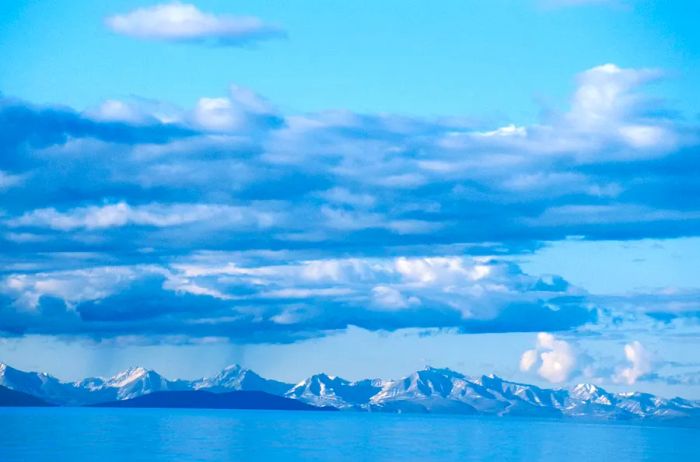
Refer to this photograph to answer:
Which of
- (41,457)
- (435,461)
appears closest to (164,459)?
(41,457)

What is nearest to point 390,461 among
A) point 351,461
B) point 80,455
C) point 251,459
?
point 351,461

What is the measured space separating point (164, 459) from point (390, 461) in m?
41.0

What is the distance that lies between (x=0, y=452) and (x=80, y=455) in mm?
15086

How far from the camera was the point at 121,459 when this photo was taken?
189 meters

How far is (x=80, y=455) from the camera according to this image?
198375 millimetres

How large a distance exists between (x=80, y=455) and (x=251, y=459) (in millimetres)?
31527

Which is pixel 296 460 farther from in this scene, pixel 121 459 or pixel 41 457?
pixel 41 457

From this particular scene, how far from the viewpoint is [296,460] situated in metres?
198

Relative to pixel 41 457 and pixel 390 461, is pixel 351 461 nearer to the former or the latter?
pixel 390 461

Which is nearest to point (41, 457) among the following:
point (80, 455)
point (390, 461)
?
point (80, 455)

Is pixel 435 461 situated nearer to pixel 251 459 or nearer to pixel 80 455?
pixel 251 459

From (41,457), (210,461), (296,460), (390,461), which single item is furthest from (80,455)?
(390,461)

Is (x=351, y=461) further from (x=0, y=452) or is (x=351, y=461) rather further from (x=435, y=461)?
(x=0, y=452)

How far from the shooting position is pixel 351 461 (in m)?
197
